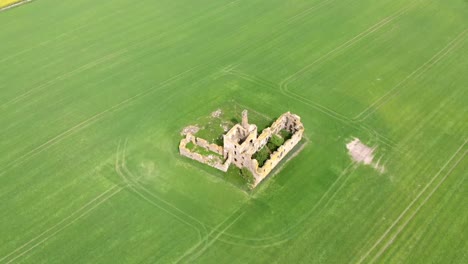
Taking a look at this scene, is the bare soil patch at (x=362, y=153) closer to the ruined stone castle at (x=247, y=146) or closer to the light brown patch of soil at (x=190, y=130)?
the ruined stone castle at (x=247, y=146)

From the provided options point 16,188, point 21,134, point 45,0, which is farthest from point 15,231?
point 45,0

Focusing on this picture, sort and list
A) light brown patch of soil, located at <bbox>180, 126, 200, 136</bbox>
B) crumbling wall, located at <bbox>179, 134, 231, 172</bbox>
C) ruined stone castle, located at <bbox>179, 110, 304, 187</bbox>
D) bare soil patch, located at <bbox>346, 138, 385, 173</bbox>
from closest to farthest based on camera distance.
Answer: ruined stone castle, located at <bbox>179, 110, 304, 187</bbox> < crumbling wall, located at <bbox>179, 134, 231, 172</bbox> < bare soil patch, located at <bbox>346, 138, 385, 173</bbox> < light brown patch of soil, located at <bbox>180, 126, 200, 136</bbox>

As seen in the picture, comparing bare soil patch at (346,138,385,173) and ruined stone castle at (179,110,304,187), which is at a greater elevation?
ruined stone castle at (179,110,304,187)

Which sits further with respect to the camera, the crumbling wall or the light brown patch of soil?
the light brown patch of soil

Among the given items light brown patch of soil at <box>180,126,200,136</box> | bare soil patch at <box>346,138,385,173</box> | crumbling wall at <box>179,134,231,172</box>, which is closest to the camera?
crumbling wall at <box>179,134,231,172</box>

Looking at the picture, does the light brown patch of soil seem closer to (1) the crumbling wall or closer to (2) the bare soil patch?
(1) the crumbling wall

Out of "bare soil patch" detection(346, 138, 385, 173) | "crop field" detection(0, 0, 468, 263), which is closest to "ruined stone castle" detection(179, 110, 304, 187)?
"crop field" detection(0, 0, 468, 263)

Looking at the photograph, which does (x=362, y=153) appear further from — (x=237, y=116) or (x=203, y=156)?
(x=203, y=156)

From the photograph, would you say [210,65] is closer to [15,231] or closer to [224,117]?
[224,117]
